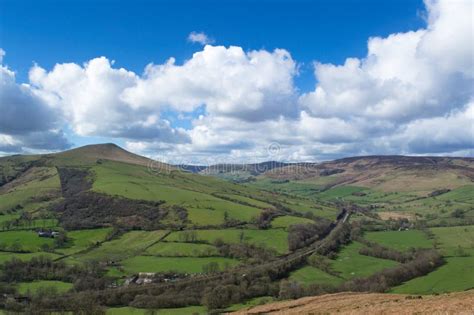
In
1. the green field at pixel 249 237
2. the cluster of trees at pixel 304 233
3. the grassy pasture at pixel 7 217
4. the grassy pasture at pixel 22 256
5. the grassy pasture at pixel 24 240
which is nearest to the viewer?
the grassy pasture at pixel 22 256

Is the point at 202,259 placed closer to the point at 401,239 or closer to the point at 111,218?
the point at 111,218

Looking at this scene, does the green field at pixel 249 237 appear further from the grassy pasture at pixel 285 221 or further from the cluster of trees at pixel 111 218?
the cluster of trees at pixel 111 218

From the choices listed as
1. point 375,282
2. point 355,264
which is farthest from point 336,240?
point 375,282

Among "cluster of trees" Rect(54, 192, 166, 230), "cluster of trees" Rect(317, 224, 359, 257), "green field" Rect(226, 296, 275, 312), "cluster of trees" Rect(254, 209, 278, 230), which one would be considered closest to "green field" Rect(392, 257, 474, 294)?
"green field" Rect(226, 296, 275, 312)

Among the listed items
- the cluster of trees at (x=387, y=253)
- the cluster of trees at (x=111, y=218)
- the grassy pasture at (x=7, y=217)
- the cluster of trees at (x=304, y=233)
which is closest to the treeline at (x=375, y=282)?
the cluster of trees at (x=387, y=253)

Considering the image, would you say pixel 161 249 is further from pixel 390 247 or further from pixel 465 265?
pixel 465 265

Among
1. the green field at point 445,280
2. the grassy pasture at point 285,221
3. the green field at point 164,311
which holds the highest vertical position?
the grassy pasture at point 285,221

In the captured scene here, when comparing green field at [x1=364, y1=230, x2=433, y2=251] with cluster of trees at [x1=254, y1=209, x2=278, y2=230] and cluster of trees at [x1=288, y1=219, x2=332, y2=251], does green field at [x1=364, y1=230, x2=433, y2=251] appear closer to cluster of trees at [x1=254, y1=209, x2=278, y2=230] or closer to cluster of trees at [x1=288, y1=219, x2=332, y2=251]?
cluster of trees at [x1=288, y1=219, x2=332, y2=251]
